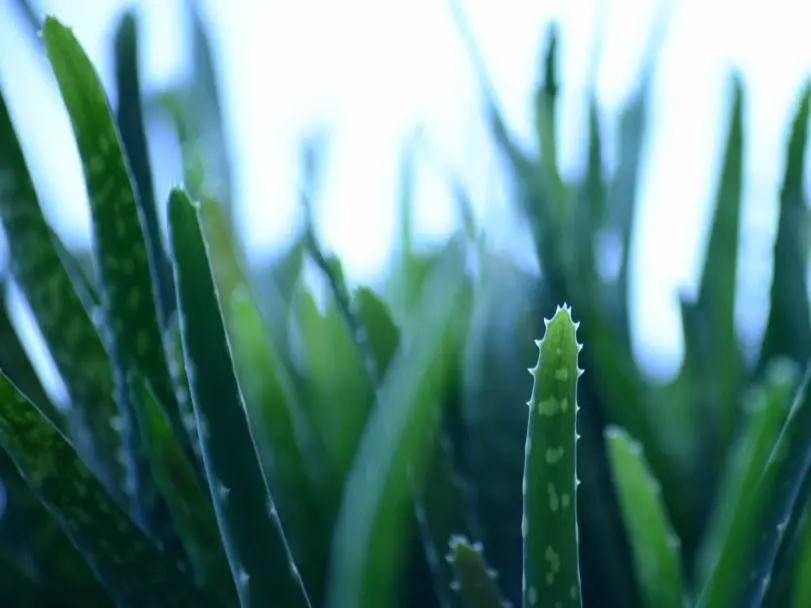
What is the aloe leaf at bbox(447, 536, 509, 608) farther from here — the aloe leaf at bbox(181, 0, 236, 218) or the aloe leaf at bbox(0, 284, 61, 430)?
the aloe leaf at bbox(181, 0, 236, 218)

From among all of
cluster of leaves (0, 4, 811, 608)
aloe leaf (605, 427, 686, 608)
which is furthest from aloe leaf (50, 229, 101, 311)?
aloe leaf (605, 427, 686, 608)

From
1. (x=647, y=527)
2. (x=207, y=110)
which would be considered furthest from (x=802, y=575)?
(x=207, y=110)

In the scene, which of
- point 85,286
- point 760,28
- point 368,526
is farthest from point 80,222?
point 760,28

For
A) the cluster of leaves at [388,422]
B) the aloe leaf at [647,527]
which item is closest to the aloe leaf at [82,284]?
the cluster of leaves at [388,422]

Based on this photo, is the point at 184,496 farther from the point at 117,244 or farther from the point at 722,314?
the point at 722,314

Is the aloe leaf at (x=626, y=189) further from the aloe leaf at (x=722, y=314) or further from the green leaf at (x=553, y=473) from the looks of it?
the green leaf at (x=553, y=473)

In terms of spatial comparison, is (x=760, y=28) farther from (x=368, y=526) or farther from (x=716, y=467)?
(x=368, y=526)
